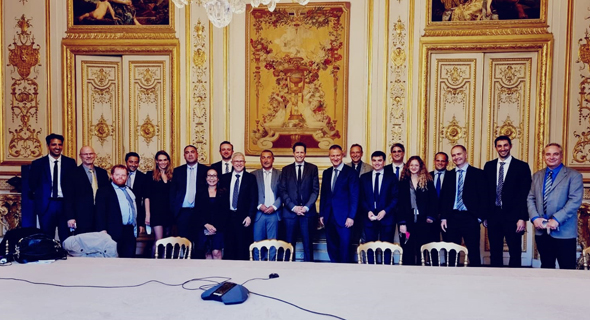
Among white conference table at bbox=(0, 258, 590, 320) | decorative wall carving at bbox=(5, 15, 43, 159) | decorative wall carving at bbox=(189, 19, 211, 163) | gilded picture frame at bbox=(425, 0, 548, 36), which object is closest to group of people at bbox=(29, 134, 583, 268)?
decorative wall carving at bbox=(189, 19, 211, 163)

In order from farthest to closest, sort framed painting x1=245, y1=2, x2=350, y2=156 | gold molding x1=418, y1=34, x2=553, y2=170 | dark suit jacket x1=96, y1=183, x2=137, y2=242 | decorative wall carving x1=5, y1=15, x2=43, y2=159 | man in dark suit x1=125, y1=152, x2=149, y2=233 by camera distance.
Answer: decorative wall carving x1=5, y1=15, x2=43, y2=159, framed painting x1=245, y1=2, x2=350, y2=156, gold molding x1=418, y1=34, x2=553, y2=170, man in dark suit x1=125, y1=152, x2=149, y2=233, dark suit jacket x1=96, y1=183, x2=137, y2=242

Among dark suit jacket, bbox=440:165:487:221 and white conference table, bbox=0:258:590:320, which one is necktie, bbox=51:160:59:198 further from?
dark suit jacket, bbox=440:165:487:221

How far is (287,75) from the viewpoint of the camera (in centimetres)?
667

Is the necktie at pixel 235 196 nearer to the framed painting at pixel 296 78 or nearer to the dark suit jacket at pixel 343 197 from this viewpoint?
the dark suit jacket at pixel 343 197

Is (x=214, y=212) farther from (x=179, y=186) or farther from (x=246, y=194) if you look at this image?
(x=179, y=186)

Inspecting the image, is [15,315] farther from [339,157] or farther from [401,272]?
[339,157]

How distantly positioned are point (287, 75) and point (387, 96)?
1.48m

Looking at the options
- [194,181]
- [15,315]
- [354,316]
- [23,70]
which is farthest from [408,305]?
[23,70]

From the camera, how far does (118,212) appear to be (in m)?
4.50

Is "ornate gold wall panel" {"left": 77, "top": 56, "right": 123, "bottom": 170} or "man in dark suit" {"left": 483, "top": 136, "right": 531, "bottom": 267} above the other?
"ornate gold wall panel" {"left": 77, "top": 56, "right": 123, "bottom": 170}

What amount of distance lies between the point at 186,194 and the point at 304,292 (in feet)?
10.9

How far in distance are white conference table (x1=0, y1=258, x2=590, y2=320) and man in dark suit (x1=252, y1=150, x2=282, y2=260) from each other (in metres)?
2.26

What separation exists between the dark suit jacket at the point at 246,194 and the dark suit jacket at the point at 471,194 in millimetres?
2130

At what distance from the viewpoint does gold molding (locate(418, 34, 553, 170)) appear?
6.07m
